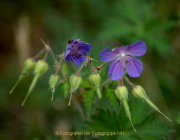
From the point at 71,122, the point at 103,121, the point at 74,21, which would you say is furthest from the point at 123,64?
the point at 74,21

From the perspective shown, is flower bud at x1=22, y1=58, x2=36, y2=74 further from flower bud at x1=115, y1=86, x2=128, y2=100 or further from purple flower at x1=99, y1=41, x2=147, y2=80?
flower bud at x1=115, y1=86, x2=128, y2=100

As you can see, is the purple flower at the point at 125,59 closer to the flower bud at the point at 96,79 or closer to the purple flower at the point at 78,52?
the flower bud at the point at 96,79

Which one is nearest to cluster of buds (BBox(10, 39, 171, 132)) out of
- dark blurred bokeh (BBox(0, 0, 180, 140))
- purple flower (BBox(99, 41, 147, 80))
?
purple flower (BBox(99, 41, 147, 80))

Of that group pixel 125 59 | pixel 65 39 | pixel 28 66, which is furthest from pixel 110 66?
pixel 65 39

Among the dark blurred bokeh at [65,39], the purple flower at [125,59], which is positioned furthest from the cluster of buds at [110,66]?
the dark blurred bokeh at [65,39]

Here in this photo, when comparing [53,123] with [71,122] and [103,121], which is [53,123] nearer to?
[71,122]

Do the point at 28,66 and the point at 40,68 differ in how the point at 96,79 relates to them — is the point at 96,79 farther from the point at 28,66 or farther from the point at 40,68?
the point at 28,66
